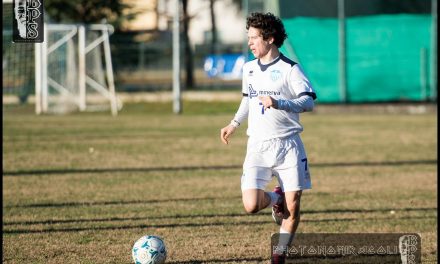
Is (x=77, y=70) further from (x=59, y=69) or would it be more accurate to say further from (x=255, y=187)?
(x=255, y=187)

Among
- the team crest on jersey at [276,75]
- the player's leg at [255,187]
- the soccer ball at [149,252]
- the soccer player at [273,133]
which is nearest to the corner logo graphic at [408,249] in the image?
the soccer player at [273,133]

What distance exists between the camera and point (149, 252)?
278 inches

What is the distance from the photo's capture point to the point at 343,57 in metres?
27.6

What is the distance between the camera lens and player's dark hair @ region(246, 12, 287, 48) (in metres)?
7.29

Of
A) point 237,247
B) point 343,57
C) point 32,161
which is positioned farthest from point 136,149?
point 343,57

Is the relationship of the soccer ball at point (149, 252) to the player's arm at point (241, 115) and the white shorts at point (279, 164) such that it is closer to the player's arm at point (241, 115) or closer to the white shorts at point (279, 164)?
the white shorts at point (279, 164)

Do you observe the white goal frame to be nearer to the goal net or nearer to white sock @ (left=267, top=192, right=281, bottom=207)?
the goal net

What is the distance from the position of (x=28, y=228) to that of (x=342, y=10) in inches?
796

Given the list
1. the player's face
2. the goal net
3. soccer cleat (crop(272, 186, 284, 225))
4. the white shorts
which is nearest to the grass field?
soccer cleat (crop(272, 186, 284, 225))

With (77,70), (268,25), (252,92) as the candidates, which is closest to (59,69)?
(77,70)

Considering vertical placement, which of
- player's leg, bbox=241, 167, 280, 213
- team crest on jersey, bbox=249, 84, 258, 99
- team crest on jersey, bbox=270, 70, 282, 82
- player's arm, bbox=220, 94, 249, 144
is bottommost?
player's leg, bbox=241, 167, 280, 213

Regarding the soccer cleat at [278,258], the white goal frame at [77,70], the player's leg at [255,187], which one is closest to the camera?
the soccer cleat at [278,258]

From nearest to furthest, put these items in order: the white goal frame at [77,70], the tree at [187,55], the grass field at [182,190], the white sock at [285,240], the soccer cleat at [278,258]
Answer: the soccer cleat at [278,258]
the white sock at [285,240]
the grass field at [182,190]
the white goal frame at [77,70]
the tree at [187,55]

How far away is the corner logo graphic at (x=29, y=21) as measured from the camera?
7.21 meters
